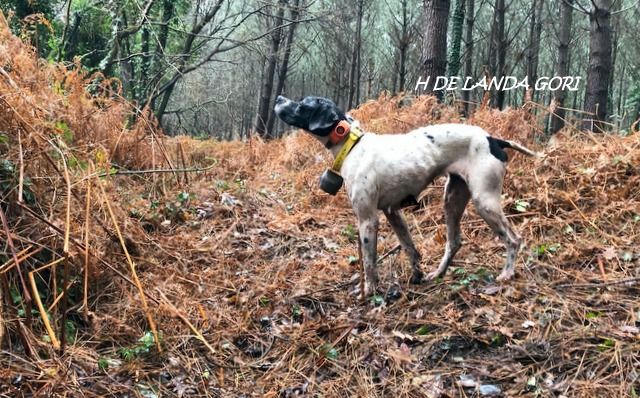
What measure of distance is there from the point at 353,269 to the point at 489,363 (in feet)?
6.05

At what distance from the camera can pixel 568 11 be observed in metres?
15.1

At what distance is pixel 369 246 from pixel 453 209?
31.2 inches

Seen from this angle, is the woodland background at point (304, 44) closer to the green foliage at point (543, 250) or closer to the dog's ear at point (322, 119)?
the green foliage at point (543, 250)

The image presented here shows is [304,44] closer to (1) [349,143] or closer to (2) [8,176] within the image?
(1) [349,143]

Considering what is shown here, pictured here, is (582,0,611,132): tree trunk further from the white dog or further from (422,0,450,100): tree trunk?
the white dog

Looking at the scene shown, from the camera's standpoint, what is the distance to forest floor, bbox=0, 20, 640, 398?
3.09 metres

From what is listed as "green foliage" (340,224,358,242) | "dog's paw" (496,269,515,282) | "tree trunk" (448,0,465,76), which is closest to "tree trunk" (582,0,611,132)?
"tree trunk" (448,0,465,76)

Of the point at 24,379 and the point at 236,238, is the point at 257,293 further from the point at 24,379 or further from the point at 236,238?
the point at 24,379

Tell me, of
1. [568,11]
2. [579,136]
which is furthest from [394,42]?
[579,136]

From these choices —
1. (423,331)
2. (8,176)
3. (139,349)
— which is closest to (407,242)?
(423,331)

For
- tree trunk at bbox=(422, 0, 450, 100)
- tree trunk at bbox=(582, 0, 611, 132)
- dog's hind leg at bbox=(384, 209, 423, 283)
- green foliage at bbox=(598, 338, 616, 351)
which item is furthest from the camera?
tree trunk at bbox=(422, 0, 450, 100)

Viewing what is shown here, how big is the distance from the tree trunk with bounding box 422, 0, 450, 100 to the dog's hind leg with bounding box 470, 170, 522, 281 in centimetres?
453

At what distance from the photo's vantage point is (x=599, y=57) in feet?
24.6

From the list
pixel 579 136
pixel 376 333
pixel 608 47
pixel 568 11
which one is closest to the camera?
pixel 376 333
